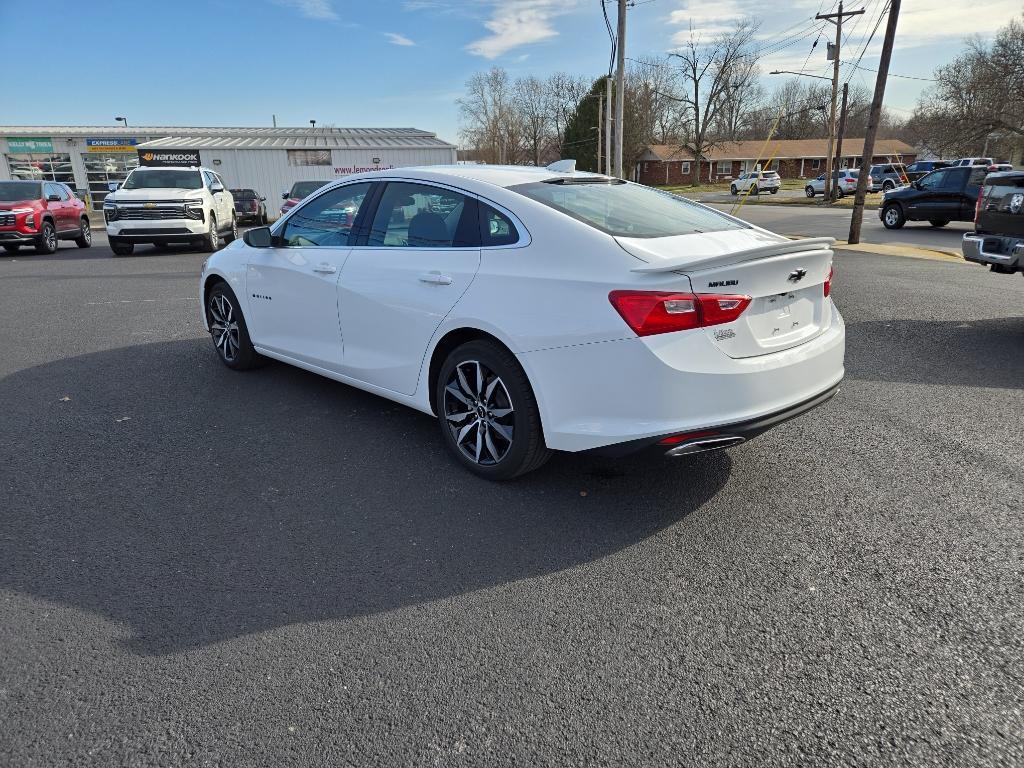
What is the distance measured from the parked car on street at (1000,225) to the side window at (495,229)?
576 centimetres

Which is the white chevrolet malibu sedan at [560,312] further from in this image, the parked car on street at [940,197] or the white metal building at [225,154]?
the white metal building at [225,154]

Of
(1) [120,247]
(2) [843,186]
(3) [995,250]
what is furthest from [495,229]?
(2) [843,186]

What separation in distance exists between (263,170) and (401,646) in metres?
40.2

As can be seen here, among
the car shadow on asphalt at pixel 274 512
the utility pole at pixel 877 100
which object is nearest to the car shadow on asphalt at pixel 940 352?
the car shadow on asphalt at pixel 274 512

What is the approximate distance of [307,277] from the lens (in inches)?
190

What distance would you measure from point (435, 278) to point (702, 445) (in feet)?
5.55

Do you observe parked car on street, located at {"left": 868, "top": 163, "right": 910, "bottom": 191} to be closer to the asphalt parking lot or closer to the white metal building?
the white metal building

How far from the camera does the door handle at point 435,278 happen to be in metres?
3.82

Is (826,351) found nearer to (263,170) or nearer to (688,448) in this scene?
(688,448)

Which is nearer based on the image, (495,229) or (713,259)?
(713,259)

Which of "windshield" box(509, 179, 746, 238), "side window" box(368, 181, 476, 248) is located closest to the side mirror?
"side window" box(368, 181, 476, 248)

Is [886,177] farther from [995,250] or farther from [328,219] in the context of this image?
[328,219]

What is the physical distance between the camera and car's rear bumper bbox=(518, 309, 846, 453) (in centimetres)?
307

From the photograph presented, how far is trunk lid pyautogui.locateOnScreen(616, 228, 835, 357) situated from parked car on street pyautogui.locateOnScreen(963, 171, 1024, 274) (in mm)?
4580
